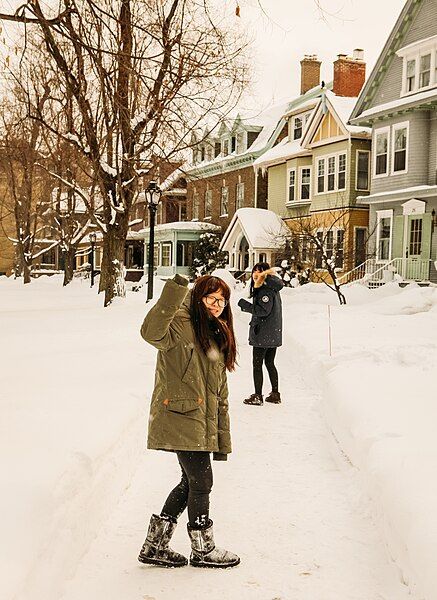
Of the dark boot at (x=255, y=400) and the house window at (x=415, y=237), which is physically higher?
the house window at (x=415, y=237)

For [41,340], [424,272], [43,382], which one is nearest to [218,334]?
[43,382]

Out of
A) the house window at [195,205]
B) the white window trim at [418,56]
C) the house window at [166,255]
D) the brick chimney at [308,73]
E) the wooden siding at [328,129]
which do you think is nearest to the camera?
the white window trim at [418,56]

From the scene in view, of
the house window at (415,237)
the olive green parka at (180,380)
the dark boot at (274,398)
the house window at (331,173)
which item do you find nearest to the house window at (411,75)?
the house window at (415,237)

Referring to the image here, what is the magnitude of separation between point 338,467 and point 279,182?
1252 inches

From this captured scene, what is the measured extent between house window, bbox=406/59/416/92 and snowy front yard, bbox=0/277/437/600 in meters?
18.0

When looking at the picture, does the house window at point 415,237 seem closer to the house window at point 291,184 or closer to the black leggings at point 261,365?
the house window at point 291,184

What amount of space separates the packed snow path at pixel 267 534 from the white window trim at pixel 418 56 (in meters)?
20.2

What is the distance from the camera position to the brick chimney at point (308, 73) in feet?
129

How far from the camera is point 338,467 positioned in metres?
6.02

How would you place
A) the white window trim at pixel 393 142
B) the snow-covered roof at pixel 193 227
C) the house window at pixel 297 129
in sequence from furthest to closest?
the snow-covered roof at pixel 193 227 < the house window at pixel 297 129 < the white window trim at pixel 393 142

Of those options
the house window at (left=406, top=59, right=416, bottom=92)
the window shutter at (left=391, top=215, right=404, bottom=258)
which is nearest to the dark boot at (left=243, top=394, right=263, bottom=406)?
the window shutter at (left=391, top=215, right=404, bottom=258)

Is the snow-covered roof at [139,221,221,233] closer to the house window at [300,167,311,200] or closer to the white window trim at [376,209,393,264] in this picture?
the house window at [300,167,311,200]

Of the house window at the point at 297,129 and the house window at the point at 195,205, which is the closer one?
the house window at the point at 297,129

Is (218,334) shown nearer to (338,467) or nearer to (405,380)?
(338,467)
